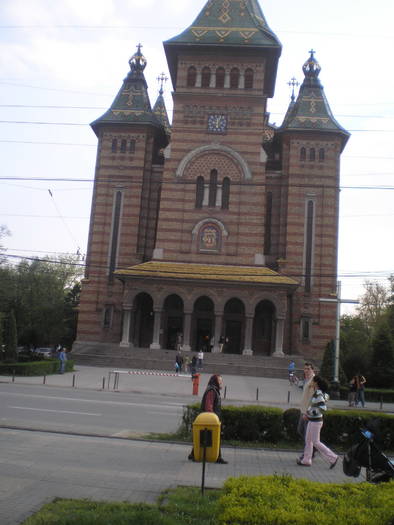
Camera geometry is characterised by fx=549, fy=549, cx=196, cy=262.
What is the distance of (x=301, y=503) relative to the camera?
6059mm

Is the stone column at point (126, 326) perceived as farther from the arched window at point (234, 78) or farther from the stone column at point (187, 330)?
the arched window at point (234, 78)

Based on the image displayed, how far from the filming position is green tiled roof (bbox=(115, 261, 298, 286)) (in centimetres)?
4138

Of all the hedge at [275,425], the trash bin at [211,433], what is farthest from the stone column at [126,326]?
the trash bin at [211,433]

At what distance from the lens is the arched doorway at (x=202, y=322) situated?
44844mm

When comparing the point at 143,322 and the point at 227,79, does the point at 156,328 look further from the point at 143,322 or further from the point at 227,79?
the point at 227,79

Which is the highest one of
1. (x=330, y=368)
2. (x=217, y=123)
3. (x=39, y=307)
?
(x=217, y=123)

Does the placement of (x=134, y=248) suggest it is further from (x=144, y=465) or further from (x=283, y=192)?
(x=144, y=465)

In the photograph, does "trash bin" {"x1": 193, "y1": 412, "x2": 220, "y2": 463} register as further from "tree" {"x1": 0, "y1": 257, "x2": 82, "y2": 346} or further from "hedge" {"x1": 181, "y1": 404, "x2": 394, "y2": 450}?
"tree" {"x1": 0, "y1": 257, "x2": 82, "y2": 346}

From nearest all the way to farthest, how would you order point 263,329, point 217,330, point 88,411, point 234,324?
point 88,411 → point 217,330 → point 263,329 → point 234,324

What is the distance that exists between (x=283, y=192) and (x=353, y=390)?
25.4 meters

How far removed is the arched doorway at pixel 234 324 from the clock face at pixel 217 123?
14.3 metres

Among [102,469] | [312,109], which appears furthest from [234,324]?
[102,469]

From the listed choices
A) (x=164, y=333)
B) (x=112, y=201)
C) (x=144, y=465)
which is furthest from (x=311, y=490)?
(x=112, y=201)

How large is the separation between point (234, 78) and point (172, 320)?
21179mm
